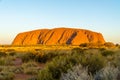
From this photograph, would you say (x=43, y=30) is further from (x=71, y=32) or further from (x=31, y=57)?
(x=31, y=57)

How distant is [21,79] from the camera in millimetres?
15383

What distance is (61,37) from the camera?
166 metres

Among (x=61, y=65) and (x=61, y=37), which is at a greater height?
(x=61, y=65)

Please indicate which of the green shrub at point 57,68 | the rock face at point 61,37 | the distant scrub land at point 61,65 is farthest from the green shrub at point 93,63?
the rock face at point 61,37

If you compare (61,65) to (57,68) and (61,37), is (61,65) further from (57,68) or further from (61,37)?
(61,37)

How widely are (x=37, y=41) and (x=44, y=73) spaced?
165 m

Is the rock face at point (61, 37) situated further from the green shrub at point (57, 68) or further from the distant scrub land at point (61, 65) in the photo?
the green shrub at point (57, 68)

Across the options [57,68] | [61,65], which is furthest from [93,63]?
[57,68]

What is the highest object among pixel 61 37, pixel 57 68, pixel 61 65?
pixel 61 65

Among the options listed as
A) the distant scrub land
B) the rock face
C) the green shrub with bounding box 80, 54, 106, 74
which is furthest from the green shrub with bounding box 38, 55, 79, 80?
the rock face

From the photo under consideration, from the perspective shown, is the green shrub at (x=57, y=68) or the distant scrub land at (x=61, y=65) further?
the green shrub at (x=57, y=68)

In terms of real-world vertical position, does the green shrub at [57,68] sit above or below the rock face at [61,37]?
above

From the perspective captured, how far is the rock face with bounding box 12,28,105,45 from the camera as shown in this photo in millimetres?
158275

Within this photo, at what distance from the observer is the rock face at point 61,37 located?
158275mm
